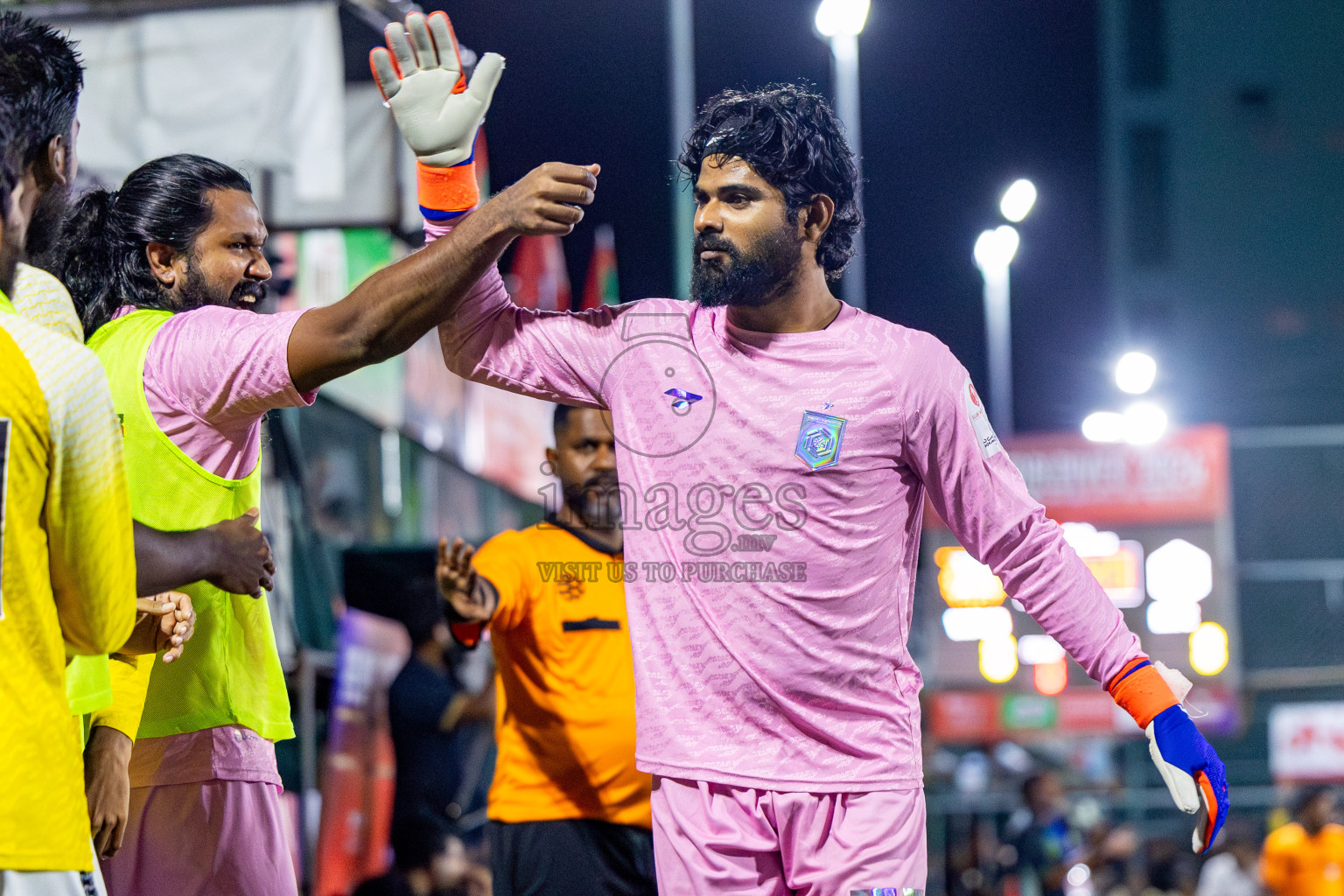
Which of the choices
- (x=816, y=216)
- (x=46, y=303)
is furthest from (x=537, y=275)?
(x=46, y=303)

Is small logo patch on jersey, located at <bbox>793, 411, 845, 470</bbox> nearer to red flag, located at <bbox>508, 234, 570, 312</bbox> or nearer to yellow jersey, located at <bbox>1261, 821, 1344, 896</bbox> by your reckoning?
yellow jersey, located at <bbox>1261, 821, 1344, 896</bbox>

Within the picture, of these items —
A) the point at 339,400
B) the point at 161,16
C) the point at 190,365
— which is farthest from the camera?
the point at 339,400

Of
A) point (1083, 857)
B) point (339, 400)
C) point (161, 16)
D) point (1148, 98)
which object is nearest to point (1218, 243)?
point (1148, 98)

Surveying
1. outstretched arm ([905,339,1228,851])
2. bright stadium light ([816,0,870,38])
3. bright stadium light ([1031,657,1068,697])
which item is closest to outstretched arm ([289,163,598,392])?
outstretched arm ([905,339,1228,851])

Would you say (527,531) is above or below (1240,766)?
above

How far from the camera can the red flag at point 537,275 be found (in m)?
15.7

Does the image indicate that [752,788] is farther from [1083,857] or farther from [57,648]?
[1083,857]

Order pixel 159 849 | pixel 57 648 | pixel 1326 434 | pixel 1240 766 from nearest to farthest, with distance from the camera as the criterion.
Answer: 1. pixel 57 648
2. pixel 159 849
3. pixel 1326 434
4. pixel 1240 766

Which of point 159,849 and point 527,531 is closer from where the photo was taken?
point 159,849

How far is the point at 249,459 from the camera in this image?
3150mm

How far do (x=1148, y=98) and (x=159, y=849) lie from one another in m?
41.0

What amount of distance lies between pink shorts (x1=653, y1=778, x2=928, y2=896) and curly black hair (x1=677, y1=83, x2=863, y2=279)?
1346 mm

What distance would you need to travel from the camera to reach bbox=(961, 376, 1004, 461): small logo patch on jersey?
11.1ft

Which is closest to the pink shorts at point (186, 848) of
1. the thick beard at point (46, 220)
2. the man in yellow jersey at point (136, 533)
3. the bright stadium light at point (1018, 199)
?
the man in yellow jersey at point (136, 533)
